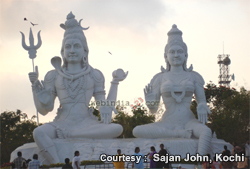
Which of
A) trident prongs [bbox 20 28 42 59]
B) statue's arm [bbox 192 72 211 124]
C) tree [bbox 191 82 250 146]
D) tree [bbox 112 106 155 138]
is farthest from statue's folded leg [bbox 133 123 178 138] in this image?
tree [bbox 112 106 155 138]

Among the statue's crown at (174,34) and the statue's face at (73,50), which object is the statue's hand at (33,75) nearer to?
the statue's face at (73,50)

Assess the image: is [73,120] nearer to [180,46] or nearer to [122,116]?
[180,46]

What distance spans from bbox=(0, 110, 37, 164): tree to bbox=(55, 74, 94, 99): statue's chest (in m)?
8.81

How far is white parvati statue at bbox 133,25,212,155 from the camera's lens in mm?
15758

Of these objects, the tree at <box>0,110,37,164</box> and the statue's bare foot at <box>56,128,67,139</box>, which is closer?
the statue's bare foot at <box>56,128,67,139</box>

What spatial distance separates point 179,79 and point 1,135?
37.7 feet

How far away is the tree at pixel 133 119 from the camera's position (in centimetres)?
2366

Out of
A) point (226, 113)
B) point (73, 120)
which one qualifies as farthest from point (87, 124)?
point (226, 113)

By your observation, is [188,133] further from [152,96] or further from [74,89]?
[74,89]

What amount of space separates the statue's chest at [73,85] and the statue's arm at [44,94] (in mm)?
192

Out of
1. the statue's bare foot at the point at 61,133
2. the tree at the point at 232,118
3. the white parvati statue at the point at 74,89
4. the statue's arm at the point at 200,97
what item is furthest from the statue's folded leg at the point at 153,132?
the tree at the point at 232,118

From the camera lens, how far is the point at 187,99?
16609 millimetres

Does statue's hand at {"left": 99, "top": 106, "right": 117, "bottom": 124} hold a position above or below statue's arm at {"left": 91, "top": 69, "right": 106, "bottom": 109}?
below

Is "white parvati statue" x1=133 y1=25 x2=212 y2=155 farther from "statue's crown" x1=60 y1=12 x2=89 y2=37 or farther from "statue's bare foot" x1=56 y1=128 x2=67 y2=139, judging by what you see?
"statue's crown" x1=60 y1=12 x2=89 y2=37
